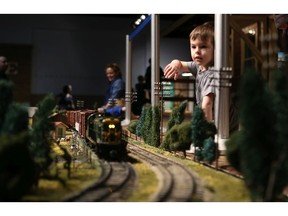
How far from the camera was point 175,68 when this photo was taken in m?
2.71

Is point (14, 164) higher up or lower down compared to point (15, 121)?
lower down

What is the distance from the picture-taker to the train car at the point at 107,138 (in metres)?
2.32

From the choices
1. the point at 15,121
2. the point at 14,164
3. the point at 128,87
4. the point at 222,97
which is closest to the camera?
the point at 14,164

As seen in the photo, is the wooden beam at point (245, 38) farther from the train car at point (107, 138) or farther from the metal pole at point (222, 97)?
the train car at point (107, 138)

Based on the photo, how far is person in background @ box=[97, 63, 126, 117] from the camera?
2.98 meters

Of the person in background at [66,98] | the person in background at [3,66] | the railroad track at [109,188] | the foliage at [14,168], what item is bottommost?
the railroad track at [109,188]

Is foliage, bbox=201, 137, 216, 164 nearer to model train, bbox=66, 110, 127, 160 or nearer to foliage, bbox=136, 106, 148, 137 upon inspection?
model train, bbox=66, 110, 127, 160

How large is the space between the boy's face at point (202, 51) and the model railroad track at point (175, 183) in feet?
2.15

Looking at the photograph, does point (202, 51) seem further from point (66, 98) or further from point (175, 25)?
point (66, 98)

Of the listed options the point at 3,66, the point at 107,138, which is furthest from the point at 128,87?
the point at 3,66

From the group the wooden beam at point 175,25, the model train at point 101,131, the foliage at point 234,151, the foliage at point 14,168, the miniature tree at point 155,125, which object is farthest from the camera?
the miniature tree at point 155,125

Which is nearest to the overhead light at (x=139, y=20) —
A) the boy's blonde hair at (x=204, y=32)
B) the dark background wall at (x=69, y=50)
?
the dark background wall at (x=69, y=50)

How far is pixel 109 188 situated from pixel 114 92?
4.53 feet

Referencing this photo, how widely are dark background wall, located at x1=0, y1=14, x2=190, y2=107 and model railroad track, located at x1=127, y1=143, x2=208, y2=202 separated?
2.57ft
